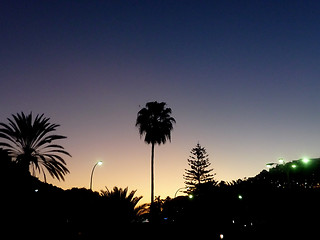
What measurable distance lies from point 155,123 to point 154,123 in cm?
12

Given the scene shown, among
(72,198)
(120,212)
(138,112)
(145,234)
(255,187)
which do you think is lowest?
(145,234)

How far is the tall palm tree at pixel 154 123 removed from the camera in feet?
115

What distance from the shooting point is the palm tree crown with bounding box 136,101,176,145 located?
3506cm

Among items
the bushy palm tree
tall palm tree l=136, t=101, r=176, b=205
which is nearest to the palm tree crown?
tall palm tree l=136, t=101, r=176, b=205

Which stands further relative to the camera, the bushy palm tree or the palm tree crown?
the palm tree crown

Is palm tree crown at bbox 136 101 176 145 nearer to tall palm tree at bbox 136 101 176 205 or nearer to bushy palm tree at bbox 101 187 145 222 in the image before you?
tall palm tree at bbox 136 101 176 205

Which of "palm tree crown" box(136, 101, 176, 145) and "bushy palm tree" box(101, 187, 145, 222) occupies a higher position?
"palm tree crown" box(136, 101, 176, 145)

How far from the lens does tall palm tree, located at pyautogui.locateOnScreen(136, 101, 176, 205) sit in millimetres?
35000

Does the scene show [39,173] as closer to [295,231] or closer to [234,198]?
[234,198]

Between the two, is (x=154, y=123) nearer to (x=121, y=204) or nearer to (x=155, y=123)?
(x=155, y=123)

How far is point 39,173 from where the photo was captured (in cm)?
2870

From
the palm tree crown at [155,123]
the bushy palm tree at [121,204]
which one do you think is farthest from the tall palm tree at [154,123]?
the bushy palm tree at [121,204]

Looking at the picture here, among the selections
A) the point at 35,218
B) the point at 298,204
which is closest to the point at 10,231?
the point at 35,218

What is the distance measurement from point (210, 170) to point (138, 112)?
45.7 m
